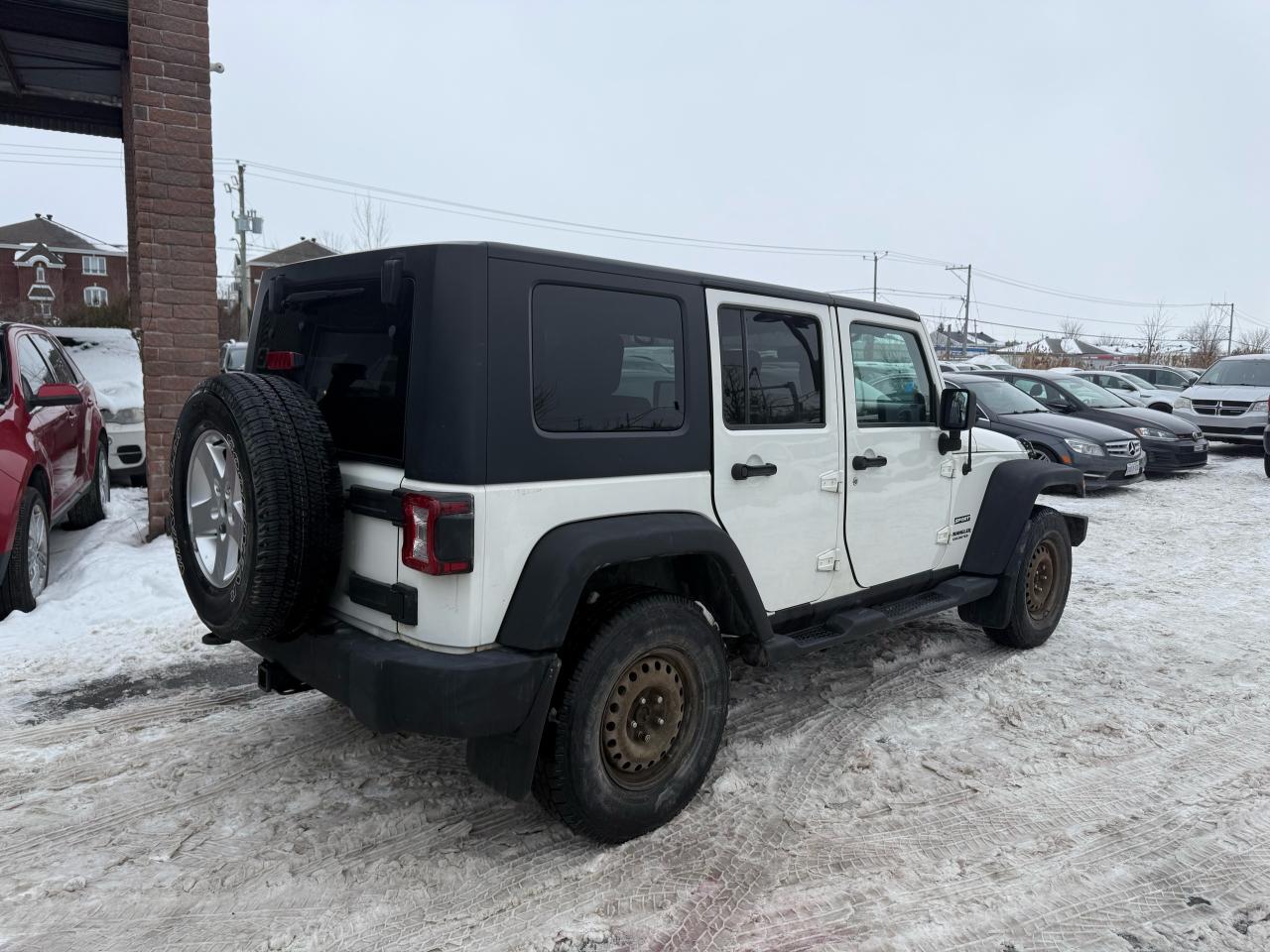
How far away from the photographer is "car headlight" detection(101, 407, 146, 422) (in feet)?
29.0

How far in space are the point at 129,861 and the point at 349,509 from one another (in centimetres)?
142

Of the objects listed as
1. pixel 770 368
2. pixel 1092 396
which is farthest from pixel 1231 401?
pixel 770 368

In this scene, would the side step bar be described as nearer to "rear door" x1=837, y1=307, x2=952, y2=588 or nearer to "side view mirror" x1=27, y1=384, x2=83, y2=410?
"rear door" x1=837, y1=307, x2=952, y2=588

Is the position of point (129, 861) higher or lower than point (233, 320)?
lower

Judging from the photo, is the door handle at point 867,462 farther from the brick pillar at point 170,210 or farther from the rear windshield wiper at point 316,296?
the brick pillar at point 170,210

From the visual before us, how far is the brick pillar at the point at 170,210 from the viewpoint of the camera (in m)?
6.59

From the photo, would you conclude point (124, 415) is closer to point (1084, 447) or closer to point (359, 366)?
point (359, 366)

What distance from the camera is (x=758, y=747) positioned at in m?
3.91

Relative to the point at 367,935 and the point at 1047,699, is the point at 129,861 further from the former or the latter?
the point at 1047,699

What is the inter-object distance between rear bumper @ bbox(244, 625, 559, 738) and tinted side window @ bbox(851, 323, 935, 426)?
2179 mm

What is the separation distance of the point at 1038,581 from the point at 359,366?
13.9 ft

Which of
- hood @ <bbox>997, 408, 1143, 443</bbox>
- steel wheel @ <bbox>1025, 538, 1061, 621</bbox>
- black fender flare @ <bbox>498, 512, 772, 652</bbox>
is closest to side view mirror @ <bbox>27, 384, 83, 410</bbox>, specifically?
black fender flare @ <bbox>498, 512, 772, 652</bbox>

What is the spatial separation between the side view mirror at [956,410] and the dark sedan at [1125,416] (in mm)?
9501

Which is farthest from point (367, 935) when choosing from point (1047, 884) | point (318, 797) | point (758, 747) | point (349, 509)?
point (1047, 884)
